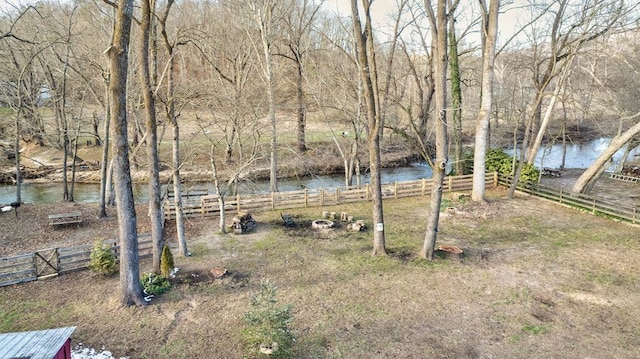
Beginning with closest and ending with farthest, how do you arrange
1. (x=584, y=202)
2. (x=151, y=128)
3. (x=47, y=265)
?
(x=151, y=128) → (x=47, y=265) → (x=584, y=202)

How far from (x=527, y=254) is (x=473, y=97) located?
3295 centimetres

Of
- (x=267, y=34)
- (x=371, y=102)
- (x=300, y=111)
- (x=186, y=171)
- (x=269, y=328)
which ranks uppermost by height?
(x=267, y=34)

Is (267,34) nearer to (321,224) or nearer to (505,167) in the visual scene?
(321,224)

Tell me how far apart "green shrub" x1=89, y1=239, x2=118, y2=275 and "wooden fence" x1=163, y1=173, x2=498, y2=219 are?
4.83 m

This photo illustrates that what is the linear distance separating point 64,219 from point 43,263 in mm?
4402

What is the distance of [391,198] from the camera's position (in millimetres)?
19453

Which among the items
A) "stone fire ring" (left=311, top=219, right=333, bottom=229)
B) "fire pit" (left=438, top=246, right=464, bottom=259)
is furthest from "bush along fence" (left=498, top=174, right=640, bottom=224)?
"stone fire ring" (left=311, top=219, right=333, bottom=229)

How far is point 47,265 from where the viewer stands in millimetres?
11031

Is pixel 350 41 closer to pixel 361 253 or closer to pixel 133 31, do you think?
pixel 133 31

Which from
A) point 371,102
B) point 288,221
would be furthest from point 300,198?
point 371,102

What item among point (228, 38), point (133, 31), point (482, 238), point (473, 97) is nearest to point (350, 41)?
point (228, 38)

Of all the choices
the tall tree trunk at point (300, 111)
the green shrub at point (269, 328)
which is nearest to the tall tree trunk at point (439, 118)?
the green shrub at point (269, 328)

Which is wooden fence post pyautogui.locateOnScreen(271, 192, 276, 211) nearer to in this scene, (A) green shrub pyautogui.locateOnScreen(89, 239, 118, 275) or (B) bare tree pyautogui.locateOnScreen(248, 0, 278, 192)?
(B) bare tree pyautogui.locateOnScreen(248, 0, 278, 192)

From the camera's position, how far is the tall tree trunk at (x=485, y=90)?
16.8 meters
